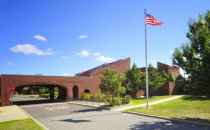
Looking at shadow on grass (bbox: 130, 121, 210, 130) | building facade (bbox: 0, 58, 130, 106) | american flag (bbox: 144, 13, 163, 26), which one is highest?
american flag (bbox: 144, 13, 163, 26)

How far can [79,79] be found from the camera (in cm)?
4525

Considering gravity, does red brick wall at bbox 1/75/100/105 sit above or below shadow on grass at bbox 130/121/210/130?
above

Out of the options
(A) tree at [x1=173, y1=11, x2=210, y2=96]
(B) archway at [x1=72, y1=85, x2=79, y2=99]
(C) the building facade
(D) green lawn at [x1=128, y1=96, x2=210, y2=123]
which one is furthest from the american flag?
(B) archway at [x1=72, y1=85, x2=79, y2=99]

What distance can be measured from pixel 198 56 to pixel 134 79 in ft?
77.3

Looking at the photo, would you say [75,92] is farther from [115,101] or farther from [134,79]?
[115,101]

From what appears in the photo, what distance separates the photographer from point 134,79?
39344mm

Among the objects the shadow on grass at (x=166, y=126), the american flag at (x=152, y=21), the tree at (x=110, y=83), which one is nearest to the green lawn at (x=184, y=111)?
the shadow on grass at (x=166, y=126)

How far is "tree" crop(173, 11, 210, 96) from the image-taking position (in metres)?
15.1

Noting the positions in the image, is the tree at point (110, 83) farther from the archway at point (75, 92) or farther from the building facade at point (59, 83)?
the archway at point (75, 92)

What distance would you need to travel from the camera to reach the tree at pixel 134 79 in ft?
128

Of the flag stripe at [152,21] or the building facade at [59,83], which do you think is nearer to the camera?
the flag stripe at [152,21]

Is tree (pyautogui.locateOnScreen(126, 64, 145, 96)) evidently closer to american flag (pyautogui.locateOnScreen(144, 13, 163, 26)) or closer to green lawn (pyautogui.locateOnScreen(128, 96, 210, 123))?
green lawn (pyautogui.locateOnScreen(128, 96, 210, 123))

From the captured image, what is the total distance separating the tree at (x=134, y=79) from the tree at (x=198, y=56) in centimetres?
2198

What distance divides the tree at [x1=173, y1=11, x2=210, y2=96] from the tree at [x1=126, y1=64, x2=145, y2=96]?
72.1 feet
